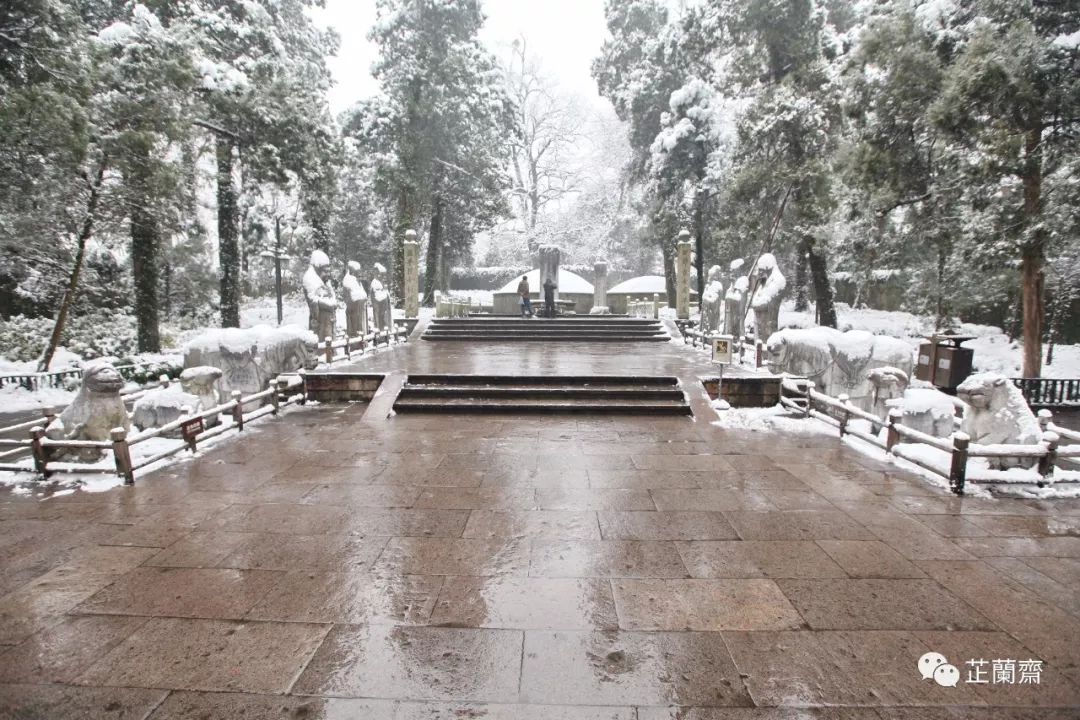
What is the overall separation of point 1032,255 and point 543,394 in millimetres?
11616

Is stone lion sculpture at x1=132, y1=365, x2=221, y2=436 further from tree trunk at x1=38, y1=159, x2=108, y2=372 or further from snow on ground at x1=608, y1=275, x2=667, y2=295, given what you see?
snow on ground at x1=608, y1=275, x2=667, y2=295

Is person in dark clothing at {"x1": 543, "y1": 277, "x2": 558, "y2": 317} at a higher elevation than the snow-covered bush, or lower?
higher

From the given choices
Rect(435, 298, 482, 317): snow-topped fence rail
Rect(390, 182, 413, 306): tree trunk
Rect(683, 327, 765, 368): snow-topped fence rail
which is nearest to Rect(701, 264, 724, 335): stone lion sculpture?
Rect(683, 327, 765, 368): snow-topped fence rail

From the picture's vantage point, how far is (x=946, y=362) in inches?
495

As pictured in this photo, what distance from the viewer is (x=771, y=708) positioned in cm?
249

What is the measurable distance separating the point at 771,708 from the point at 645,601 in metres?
0.96

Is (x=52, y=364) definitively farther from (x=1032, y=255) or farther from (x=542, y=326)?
(x=1032, y=255)

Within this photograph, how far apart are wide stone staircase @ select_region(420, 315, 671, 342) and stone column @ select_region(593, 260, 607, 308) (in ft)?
20.8

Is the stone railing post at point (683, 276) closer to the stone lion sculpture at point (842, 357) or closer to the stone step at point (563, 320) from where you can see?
the stone step at point (563, 320)

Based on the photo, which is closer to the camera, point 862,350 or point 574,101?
point 862,350

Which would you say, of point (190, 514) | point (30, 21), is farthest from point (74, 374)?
point (190, 514)

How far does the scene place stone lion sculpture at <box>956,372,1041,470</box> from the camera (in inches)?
219

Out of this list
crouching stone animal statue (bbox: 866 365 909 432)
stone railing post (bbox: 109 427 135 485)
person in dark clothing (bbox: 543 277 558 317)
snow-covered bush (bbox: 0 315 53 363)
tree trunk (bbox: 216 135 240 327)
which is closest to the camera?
stone railing post (bbox: 109 427 135 485)

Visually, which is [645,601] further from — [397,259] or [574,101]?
[574,101]
